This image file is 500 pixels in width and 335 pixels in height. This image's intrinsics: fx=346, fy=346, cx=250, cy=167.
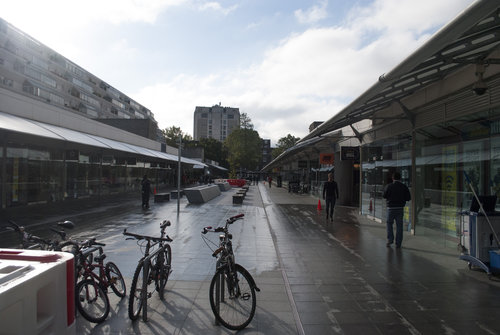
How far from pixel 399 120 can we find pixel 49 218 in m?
12.2

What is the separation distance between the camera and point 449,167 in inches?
313

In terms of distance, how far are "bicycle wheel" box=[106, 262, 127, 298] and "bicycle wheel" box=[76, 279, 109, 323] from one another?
26 cm

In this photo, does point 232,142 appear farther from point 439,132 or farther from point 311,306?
point 311,306

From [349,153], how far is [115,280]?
12.2m

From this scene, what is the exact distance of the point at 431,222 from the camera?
8688mm

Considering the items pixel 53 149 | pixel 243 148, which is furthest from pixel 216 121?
pixel 53 149

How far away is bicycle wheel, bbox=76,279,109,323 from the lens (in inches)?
147

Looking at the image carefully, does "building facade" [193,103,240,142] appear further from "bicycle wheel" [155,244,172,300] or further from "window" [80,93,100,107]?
"bicycle wheel" [155,244,172,300]

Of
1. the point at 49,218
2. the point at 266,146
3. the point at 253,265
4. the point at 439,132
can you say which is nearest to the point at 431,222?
the point at 439,132

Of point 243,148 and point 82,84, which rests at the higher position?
point 82,84

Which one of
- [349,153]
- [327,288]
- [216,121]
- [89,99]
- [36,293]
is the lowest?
[327,288]

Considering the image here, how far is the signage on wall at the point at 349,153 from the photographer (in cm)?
1477

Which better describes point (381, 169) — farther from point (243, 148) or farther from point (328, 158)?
point (243, 148)

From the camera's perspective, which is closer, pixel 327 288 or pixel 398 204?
pixel 327 288
